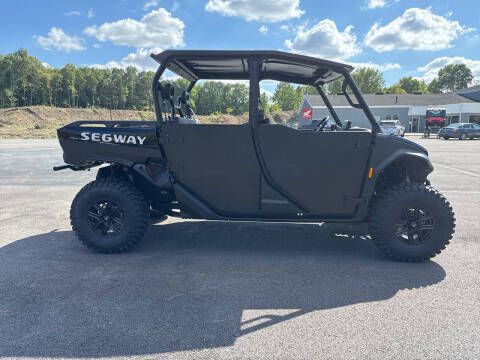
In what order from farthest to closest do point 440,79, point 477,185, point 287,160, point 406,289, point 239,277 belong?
point 440,79
point 477,185
point 287,160
point 239,277
point 406,289

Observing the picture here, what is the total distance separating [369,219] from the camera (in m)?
3.68

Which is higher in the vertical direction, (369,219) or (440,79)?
(440,79)

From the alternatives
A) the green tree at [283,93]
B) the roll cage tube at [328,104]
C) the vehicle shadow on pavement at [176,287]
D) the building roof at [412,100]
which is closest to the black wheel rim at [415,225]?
the vehicle shadow on pavement at [176,287]

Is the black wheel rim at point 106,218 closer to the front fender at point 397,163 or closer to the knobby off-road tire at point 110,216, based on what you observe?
the knobby off-road tire at point 110,216

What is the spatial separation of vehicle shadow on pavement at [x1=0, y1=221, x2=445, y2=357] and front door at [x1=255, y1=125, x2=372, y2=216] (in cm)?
56

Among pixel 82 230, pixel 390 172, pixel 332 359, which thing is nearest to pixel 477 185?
pixel 390 172

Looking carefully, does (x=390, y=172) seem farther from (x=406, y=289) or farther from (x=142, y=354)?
(x=142, y=354)

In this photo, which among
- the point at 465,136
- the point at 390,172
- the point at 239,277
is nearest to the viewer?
the point at 239,277

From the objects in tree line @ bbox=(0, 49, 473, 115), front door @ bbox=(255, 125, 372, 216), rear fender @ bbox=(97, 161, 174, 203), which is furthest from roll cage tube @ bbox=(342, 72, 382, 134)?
tree line @ bbox=(0, 49, 473, 115)

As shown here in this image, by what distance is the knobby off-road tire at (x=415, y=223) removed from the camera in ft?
11.7

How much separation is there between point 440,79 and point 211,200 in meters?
128

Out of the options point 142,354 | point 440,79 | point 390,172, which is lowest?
point 142,354

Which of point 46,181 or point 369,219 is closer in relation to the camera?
point 369,219

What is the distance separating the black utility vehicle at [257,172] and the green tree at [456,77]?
4932 inches
